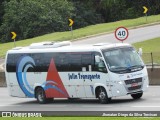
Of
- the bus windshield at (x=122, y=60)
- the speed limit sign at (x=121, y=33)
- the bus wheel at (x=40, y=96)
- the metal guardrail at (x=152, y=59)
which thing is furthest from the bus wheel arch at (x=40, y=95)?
the metal guardrail at (x=152, y=59)

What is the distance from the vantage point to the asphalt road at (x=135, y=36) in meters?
51.2

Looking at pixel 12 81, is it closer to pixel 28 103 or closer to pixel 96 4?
pixel 28 103

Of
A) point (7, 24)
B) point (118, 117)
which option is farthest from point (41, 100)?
point (7, 24)

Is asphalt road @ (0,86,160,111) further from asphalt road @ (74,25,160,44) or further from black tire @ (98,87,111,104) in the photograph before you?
asphalt road @ (74,25,160,44)

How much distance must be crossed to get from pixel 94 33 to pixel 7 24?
87.5 ft

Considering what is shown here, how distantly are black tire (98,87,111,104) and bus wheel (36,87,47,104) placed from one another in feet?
10.3

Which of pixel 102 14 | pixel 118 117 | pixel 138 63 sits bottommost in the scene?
pixel 118 117

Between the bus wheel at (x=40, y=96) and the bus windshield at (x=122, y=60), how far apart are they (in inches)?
150

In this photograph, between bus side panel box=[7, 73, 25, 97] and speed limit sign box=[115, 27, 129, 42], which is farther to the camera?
speed limit sign box=[115, 27, 129, 42]

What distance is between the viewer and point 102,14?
92688 millimetres

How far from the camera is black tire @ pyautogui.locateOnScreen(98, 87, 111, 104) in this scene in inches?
1003

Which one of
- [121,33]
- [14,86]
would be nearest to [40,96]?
[14,86]

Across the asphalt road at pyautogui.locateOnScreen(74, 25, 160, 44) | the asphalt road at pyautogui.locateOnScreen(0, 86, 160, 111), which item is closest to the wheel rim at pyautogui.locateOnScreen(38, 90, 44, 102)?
the asphalt road at pyautogui.locateOnScreen(0, 86, 160, 111)

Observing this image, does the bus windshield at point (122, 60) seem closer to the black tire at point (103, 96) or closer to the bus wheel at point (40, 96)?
the black tire at point (103, 96)
